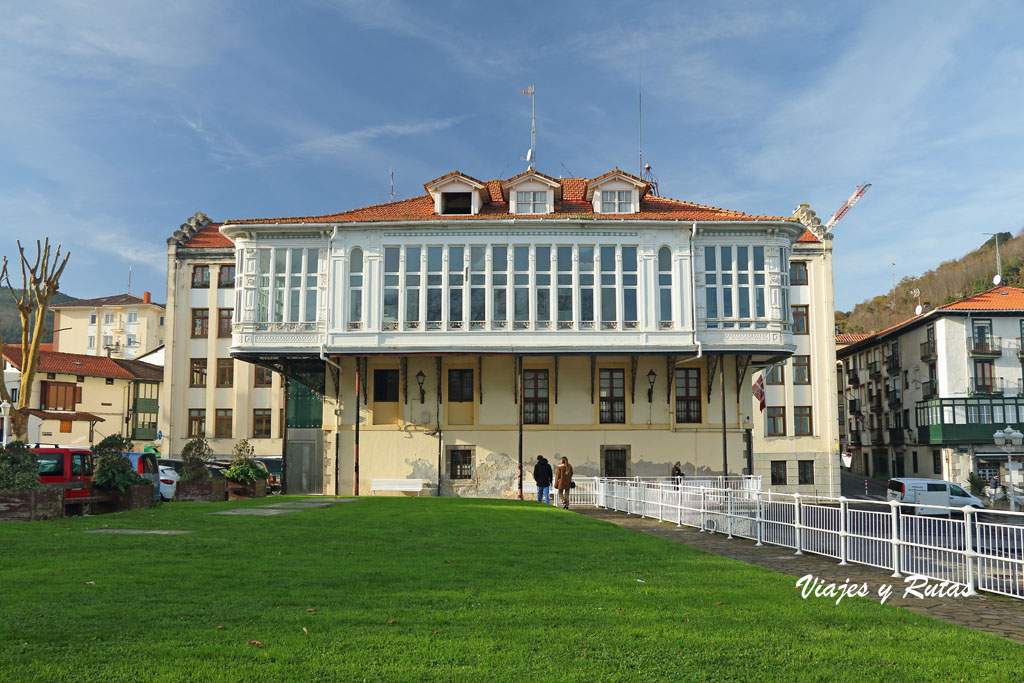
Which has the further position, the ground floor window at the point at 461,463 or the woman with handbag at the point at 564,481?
the ground floor window at the point at 461,463

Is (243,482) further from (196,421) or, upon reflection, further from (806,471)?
(806,471)

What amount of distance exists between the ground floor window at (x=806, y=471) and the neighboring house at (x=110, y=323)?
274 ft

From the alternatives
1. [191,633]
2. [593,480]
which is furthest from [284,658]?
[593,480]

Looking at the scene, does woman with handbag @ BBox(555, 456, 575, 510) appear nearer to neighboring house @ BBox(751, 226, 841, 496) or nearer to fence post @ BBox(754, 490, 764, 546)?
fence post @ BBox(754, 490, 764, 546)

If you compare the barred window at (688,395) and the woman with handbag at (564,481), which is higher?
the barred window at (688,395)

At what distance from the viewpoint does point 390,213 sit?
35.9 m

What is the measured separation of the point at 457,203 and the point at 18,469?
72.1 feet

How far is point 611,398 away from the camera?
116 ft

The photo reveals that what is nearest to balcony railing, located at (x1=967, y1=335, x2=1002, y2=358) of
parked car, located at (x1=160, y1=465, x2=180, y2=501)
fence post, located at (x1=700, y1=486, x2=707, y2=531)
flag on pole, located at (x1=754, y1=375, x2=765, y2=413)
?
flag on pole, located at (x1=754, y1=375, x2=765, y2=413)

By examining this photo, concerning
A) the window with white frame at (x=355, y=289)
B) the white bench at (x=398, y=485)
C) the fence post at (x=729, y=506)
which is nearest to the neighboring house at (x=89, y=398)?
A: the white bench at (x=398, y=485)

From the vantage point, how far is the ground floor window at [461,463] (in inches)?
1371

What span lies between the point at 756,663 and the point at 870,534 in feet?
25.5

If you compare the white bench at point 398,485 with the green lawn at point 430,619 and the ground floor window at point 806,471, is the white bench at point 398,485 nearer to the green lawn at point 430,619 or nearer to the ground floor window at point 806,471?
the green lawn at point 430,619

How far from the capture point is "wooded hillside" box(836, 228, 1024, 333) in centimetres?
10338
